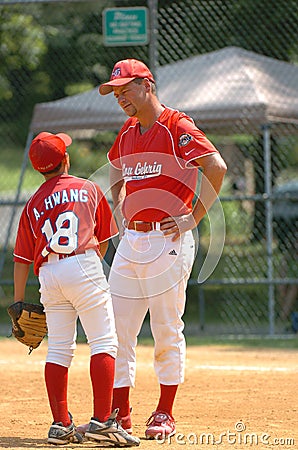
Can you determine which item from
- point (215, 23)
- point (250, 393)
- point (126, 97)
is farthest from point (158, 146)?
point (215, 23)

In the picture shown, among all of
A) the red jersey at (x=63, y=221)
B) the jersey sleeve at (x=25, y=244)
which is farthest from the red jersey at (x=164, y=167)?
the jersey sleeve at (x=25, y=244)

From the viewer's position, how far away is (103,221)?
502 centimetres

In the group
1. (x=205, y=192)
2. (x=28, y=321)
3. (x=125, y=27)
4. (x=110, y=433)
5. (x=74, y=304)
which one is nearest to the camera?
(x=110, y=433)

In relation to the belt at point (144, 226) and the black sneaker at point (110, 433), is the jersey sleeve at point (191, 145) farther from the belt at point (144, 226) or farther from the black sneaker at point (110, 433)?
the black sneaker at point (110, 433)

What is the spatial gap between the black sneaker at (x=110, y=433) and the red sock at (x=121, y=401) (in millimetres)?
383

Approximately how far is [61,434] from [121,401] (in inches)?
20.0

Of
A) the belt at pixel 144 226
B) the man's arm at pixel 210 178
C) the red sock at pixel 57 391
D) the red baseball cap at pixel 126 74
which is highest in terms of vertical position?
the red baseball cap at pixel 126 74

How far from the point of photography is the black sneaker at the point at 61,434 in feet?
15.7

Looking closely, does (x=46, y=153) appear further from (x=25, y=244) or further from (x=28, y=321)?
(x=28, y=321)

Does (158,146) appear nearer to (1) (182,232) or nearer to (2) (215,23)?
(1) (182,232)

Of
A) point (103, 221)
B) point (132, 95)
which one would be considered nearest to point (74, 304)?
point (103, 221)

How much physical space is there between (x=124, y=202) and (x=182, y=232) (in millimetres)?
403

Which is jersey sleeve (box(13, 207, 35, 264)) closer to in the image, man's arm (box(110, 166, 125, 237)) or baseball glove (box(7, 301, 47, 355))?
baseball glove (box(7, 301, 47, 355))

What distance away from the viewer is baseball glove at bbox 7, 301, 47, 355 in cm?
505
